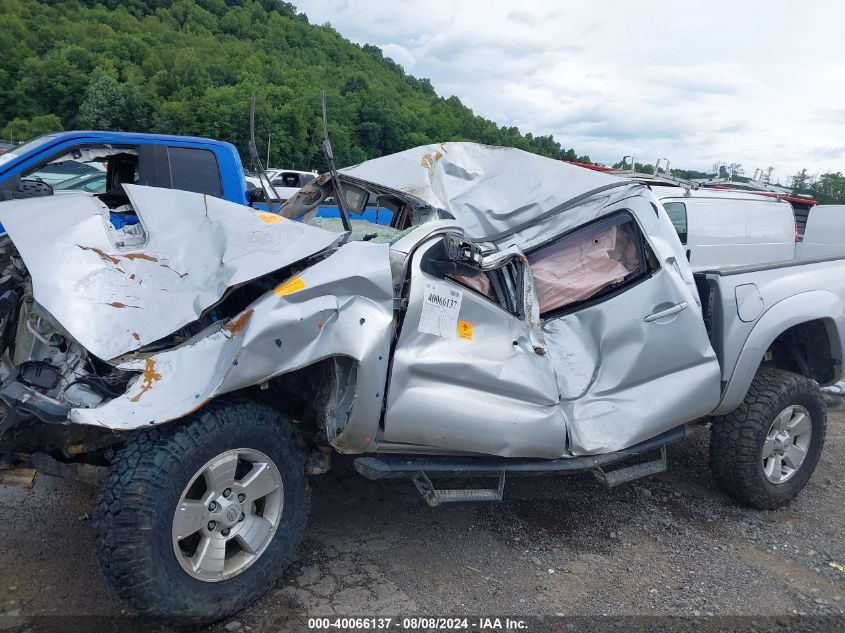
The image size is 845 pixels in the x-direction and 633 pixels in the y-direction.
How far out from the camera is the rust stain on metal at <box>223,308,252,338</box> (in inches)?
105

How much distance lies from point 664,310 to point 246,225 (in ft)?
7.91

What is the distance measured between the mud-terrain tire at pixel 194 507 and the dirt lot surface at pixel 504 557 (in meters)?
0.24

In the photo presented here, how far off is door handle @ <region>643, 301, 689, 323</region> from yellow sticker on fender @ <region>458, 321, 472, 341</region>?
118cm

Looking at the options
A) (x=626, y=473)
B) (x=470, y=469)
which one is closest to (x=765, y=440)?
(x=626, y=473)

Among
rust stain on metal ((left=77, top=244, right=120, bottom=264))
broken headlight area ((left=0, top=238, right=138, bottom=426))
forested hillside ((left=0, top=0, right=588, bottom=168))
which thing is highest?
forested hillside ((left=0, top=0, right=588, bottom=168))

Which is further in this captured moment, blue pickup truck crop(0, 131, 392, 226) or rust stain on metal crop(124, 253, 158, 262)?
blue pickup truck crop(0, 131, 392, 226)

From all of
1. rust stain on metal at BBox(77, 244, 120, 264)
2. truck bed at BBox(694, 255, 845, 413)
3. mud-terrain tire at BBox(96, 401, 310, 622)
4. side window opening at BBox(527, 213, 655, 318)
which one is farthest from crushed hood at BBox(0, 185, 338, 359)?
truck bed at BBox(694, 255, 845, 413)

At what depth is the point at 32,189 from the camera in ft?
17.4

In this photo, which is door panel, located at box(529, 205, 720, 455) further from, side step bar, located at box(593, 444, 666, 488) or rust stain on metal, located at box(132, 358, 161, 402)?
rust stain on metal, located at box(132, 358, 161, 402)

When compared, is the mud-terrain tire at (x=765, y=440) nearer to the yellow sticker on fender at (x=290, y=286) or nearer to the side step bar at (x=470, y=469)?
the side step bar at (x=470, y=469)

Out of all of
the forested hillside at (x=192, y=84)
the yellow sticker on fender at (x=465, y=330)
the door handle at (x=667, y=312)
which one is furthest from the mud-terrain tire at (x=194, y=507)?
the forested hillside at (x=192, y=84)

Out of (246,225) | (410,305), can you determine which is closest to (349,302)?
(410,305)

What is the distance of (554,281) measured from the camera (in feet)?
13.0

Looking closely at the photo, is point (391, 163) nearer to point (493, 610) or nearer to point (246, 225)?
point (246, 225)
